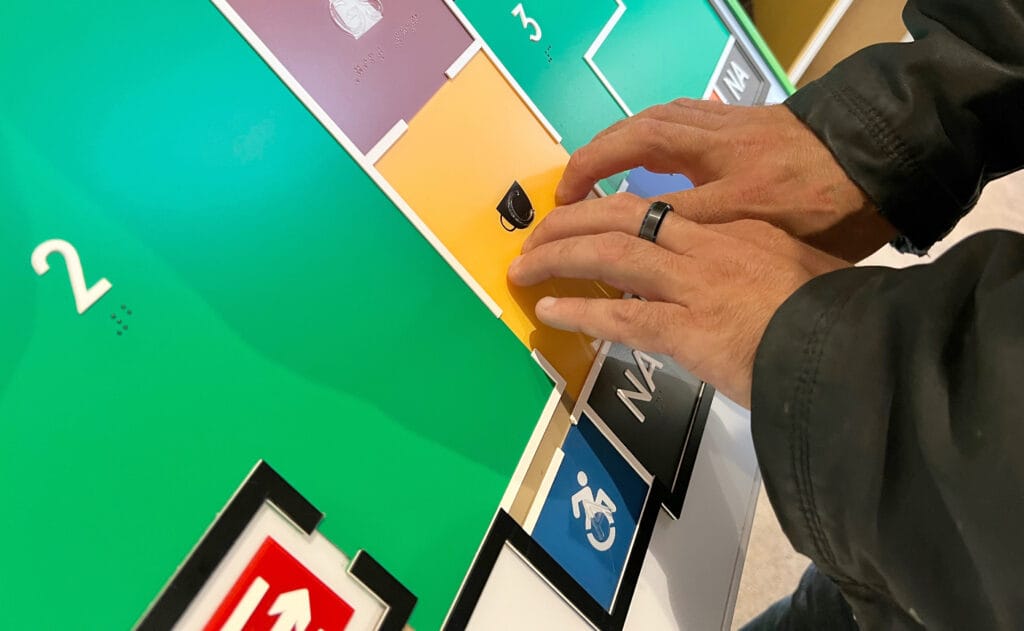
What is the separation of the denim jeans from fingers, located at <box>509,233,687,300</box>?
410mm

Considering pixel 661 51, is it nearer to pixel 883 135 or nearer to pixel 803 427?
pixel 883 135

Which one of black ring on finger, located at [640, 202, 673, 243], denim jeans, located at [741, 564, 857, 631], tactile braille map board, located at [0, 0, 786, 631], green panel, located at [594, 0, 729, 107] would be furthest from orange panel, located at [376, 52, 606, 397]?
denim jeans, located at [741, 564, 857, 631]

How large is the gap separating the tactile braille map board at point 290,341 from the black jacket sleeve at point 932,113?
0.32 metres

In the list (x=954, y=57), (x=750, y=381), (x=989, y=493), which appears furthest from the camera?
(x=954, y=57)

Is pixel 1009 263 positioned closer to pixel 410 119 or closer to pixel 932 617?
pixel 932 617

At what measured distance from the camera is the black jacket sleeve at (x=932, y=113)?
568mm

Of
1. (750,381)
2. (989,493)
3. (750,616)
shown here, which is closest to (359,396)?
(750,381)

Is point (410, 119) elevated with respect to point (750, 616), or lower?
elevated

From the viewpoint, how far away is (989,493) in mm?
330

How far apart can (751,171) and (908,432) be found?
351 millimetres

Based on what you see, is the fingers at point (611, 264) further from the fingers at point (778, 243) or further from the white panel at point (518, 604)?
the white panel at point (518, 604)

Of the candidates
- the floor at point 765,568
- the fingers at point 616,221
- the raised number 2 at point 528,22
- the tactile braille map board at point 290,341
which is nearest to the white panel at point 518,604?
the tactile braille map board at point 290,341

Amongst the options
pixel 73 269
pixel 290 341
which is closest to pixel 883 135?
pixel 290 341

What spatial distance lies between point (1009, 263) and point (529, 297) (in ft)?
1.30
